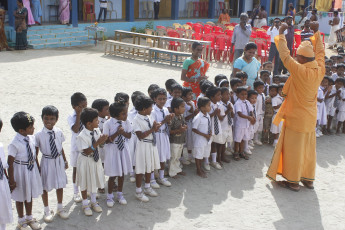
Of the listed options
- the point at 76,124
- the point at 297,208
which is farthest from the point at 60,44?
the point at 297,208

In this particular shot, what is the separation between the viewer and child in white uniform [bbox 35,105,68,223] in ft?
12.2

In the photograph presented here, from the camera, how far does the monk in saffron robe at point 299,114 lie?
14.5ft

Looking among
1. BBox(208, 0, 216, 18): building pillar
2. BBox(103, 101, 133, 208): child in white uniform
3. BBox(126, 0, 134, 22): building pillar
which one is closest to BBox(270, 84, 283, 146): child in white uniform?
BBox(103, 101, 133, 208): child in white uniform

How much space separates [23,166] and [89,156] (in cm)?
62

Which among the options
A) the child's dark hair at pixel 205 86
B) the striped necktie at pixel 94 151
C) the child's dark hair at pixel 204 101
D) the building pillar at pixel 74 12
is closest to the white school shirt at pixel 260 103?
the child's dark hair at pixel 205 86

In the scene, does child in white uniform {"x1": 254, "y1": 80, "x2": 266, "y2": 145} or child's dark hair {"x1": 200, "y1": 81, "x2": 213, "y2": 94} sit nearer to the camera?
child's dark hair {"x1": 200, "y1": 81, "x2": 213, "y2": 94}

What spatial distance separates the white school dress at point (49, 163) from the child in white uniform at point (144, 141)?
82 centimetres

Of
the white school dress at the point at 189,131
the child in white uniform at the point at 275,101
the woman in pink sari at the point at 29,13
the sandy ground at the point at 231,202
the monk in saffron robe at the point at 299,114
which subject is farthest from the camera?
the woman in pink sari at the point at 29,13

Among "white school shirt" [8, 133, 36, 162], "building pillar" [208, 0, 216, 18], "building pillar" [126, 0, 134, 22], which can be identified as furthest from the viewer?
"building pillar" [208, 0, 216, 18]

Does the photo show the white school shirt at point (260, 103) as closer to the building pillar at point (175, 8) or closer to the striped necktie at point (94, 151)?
the striped necktie at point (94, 151)

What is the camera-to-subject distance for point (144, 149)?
14.0 ft

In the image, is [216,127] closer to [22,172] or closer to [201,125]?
[201,125]

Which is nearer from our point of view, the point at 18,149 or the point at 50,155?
the point at 18,149

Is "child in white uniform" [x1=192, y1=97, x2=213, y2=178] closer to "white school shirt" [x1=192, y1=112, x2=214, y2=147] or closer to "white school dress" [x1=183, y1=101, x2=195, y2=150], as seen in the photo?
"white school shirt" [x1=192, y1=112, x2=214, y2=147]
